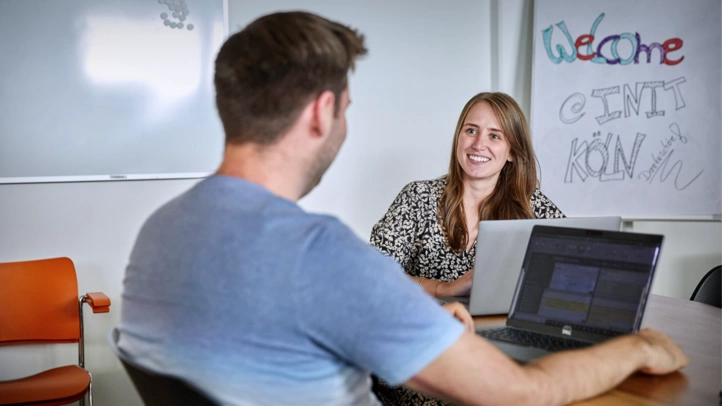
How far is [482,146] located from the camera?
8.23 ft

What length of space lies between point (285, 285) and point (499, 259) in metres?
1.06

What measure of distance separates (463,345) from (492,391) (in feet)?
0.29

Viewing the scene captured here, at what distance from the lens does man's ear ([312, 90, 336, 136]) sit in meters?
1.10

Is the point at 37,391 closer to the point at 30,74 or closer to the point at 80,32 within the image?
the point at 30,74

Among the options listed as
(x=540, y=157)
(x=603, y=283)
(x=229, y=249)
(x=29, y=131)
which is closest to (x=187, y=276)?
(x=229, y=249)

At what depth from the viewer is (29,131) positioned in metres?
2.77

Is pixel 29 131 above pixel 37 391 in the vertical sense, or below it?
above

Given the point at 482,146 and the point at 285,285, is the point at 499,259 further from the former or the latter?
the point at 285,285

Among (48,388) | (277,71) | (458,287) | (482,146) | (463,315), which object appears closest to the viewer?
(277,71)

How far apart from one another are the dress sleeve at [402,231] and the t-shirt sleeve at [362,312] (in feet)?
4.84

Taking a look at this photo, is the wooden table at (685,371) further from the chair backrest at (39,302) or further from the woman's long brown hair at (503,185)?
the chair backrest at (39,302)

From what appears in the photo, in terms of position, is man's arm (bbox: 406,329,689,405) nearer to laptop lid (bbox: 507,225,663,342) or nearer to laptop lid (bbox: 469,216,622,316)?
laptop lid (bbox: 507,225,663,342)

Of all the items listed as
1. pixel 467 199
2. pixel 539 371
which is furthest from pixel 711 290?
pixel 539 371

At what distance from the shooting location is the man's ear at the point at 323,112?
110cm
